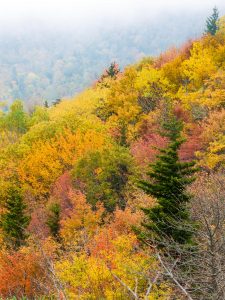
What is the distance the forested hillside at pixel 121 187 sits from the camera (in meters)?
16.7

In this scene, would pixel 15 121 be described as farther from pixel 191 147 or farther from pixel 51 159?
pixel 191 147

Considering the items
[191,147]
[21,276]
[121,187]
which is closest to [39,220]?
[121,187]

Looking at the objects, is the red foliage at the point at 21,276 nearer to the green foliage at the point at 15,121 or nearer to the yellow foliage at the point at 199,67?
the yellow foliage at the point at 199,67

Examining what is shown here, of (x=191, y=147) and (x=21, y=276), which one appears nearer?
(x=21, y=276)

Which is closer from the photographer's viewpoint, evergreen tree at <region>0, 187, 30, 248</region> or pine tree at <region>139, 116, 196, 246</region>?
pine tree at <region>139, 116, 196, 246</region>

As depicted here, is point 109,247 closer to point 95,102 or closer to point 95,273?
point 95,273

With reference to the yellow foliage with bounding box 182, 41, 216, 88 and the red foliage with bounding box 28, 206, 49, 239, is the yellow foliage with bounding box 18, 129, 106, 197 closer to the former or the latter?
the red foliage with bounding box 28, 206, 49, 239

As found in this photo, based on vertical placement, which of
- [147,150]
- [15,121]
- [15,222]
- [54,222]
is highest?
[147,150]

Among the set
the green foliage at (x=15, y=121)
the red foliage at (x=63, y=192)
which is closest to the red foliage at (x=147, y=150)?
the red foliage at (x=63, y=192)

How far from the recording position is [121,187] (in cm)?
3631

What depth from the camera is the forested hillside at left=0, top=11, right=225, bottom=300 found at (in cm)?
1672

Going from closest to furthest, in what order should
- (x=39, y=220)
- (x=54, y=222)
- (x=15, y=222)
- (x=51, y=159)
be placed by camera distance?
(x=15, y=222) < (x=54, y=222) < (x=39, y=220) < (x=51, y=159)

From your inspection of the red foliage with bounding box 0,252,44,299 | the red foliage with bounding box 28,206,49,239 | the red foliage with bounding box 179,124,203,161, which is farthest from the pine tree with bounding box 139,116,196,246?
the red foliage with bounding box 28,206,49,239

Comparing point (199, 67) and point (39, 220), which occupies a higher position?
point (199, 67)
